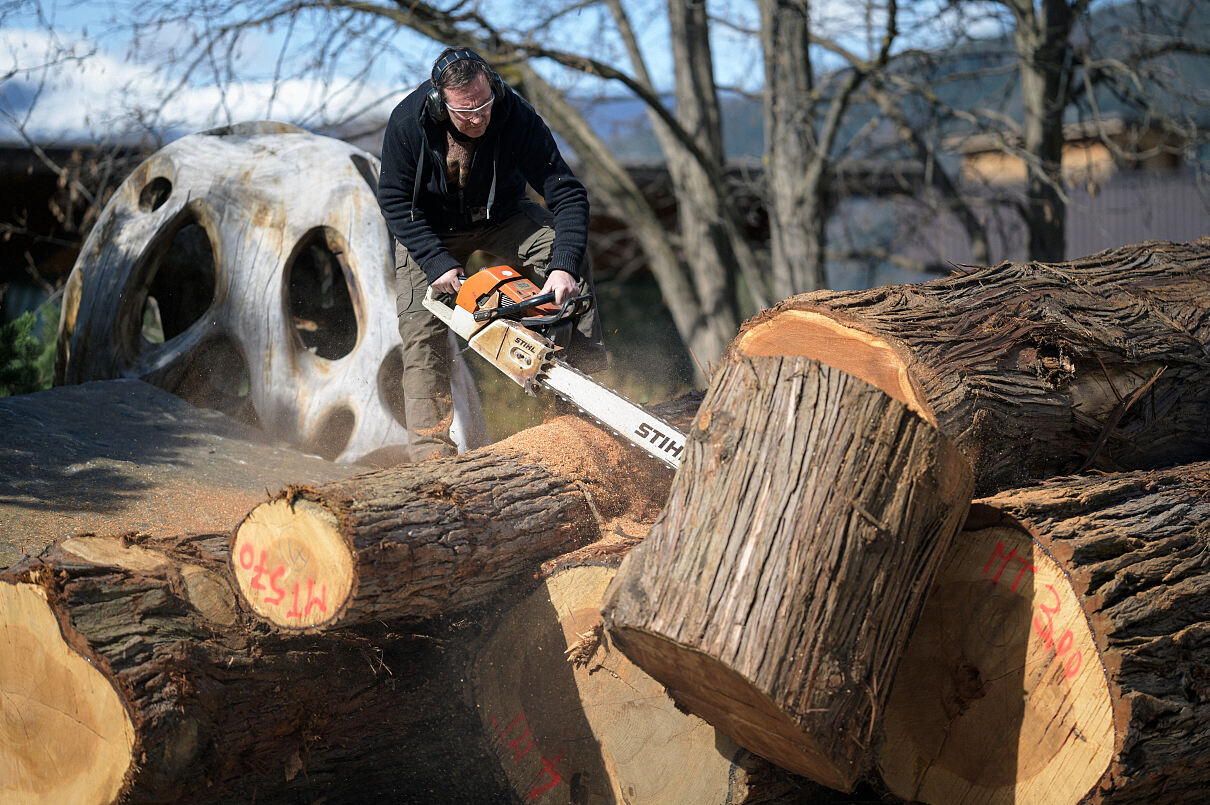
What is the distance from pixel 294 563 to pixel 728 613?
1.22 metres

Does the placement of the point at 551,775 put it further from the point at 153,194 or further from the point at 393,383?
the point at 153,194

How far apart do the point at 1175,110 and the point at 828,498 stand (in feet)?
25.7

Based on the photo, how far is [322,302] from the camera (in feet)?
21.2

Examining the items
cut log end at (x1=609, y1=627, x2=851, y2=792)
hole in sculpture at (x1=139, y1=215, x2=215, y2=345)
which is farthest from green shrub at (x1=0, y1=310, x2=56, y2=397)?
cut log end at (x1=609, y1=627, x2=851, y2=792)

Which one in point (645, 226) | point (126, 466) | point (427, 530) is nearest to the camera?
point (427, 530)

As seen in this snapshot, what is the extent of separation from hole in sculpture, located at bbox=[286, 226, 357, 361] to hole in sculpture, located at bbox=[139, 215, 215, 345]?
2.85 feet

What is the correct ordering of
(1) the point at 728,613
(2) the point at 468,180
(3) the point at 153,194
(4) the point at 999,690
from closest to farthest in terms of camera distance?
(1) the point at 728,613 < (4) the point at 999,690 < (2) the point at 468,180 < (3) the point at 153,194

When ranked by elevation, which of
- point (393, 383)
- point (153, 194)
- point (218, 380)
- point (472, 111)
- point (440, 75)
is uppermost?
point (440, 75)

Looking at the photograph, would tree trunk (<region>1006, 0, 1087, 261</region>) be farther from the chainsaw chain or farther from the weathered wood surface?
the weathered wood surface

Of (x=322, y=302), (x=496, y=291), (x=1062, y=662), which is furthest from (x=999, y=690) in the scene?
(x=322, y=302)

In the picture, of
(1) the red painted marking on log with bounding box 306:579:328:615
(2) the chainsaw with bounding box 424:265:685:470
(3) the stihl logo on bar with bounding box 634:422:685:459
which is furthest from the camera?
(2) the chainsaw with bounding box 424:265:685:470

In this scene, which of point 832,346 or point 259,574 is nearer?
point 259,574

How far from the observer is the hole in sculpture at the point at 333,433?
5449mm

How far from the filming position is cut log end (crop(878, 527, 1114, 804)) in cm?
234
